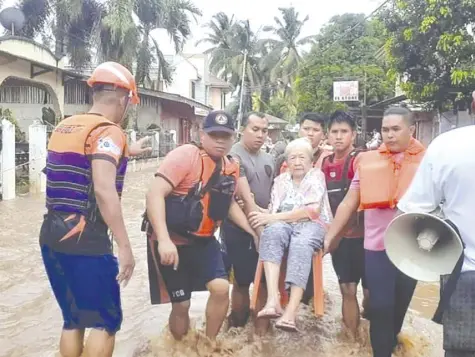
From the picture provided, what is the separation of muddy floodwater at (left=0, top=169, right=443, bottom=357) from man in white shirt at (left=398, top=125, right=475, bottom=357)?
2.28 metres

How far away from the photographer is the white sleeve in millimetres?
2680

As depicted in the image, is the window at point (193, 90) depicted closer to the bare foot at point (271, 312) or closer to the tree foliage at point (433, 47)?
the tree foliage at point (433, 47)

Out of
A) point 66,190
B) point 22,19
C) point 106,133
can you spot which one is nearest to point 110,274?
point 66,190

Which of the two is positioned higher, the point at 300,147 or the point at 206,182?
the point at 300,147

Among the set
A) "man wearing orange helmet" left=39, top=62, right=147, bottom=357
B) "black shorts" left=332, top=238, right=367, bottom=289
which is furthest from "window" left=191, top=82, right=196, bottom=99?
"man wearing orange helmet" left=39, top=62, right=147, bottom=357

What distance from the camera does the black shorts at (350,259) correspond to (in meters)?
4.86

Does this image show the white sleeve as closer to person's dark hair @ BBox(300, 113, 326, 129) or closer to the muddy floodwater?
the muddy floodwater

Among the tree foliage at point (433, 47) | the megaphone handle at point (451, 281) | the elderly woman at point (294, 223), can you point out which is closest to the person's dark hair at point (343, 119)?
the elderly woman at point (294, 223)

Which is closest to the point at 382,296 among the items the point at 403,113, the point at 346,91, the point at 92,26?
the point at 403,113

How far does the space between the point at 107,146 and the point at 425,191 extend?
1.59 meters

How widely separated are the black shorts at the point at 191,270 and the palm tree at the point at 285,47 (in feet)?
156

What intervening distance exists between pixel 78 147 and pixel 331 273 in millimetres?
5383

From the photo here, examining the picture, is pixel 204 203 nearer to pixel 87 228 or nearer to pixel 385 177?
pixel 87 228

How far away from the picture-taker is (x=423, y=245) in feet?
9.18
